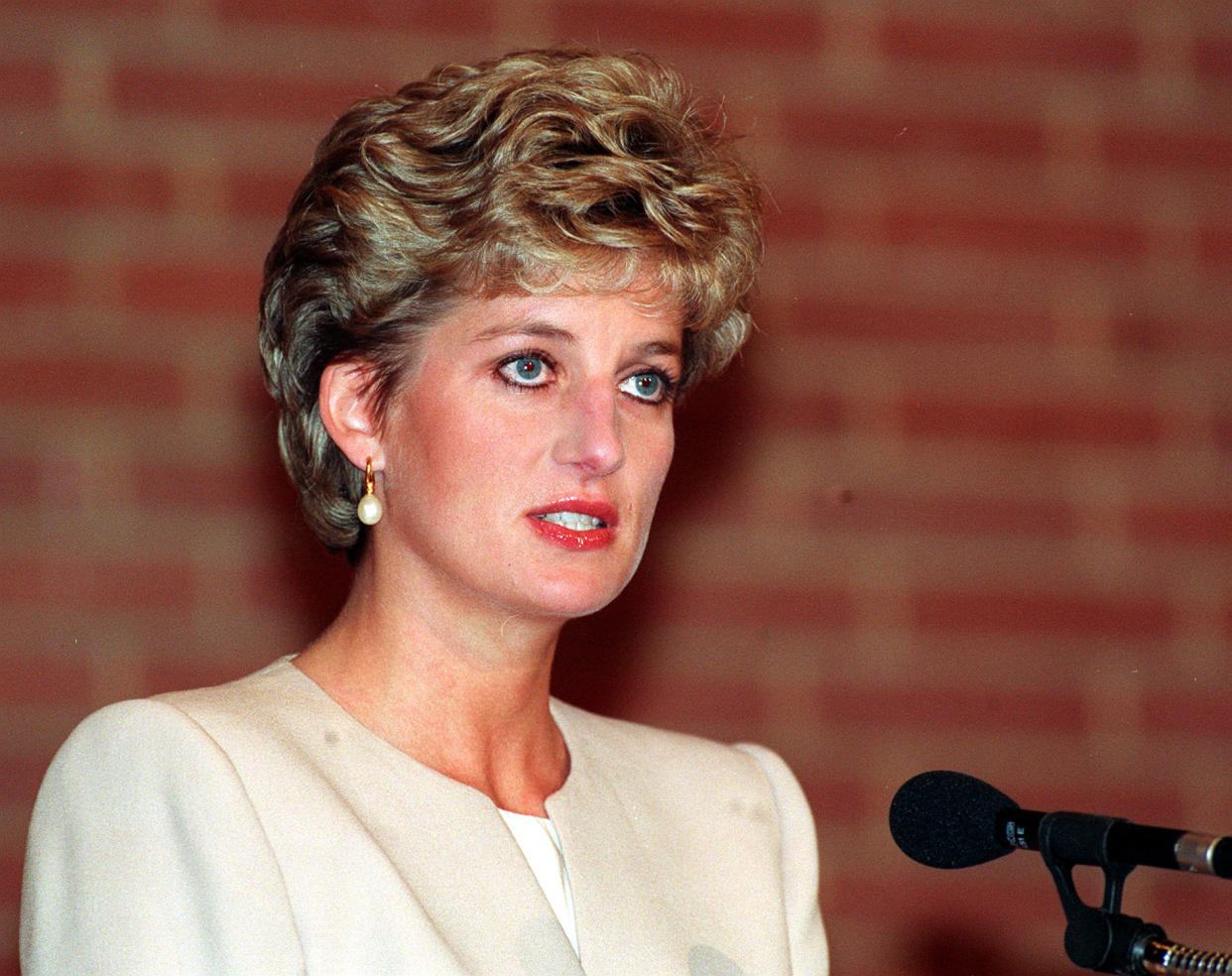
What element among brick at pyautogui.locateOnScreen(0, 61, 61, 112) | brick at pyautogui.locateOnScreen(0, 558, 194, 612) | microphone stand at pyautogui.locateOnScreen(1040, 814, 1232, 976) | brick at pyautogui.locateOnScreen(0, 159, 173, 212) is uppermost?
brick at pyautogui.locateOnScreen(0, 61, 61, 112)

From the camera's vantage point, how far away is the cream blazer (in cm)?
161

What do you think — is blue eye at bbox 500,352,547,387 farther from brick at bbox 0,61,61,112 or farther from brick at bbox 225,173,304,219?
brick at bbox 0,61,61,112

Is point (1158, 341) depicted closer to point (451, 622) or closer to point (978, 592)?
point (978, 592)

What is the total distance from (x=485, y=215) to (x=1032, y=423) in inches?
62.9

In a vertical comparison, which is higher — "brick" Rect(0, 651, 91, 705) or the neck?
the neck

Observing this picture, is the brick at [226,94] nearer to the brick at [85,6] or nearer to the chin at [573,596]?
the brick at [85,6]

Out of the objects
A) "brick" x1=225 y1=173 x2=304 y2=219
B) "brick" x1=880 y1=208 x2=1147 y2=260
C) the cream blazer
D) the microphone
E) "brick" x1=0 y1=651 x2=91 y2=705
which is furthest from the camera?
"brick" x1=880 y1=208 x2=1147 y2=260

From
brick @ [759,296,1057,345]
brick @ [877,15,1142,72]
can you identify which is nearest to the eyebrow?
brick @ [759,296,1057,345]

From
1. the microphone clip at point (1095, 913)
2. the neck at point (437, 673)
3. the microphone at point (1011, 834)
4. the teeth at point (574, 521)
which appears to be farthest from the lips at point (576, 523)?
the microphone clip at point (1095, 913)

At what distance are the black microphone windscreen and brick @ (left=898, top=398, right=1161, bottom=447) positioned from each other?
1.73 metres

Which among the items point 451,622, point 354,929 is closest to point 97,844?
point 354,929

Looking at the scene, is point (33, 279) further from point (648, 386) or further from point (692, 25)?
point (648, 386)

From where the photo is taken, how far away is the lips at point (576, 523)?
72.7 inches

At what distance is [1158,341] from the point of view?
126 inches
